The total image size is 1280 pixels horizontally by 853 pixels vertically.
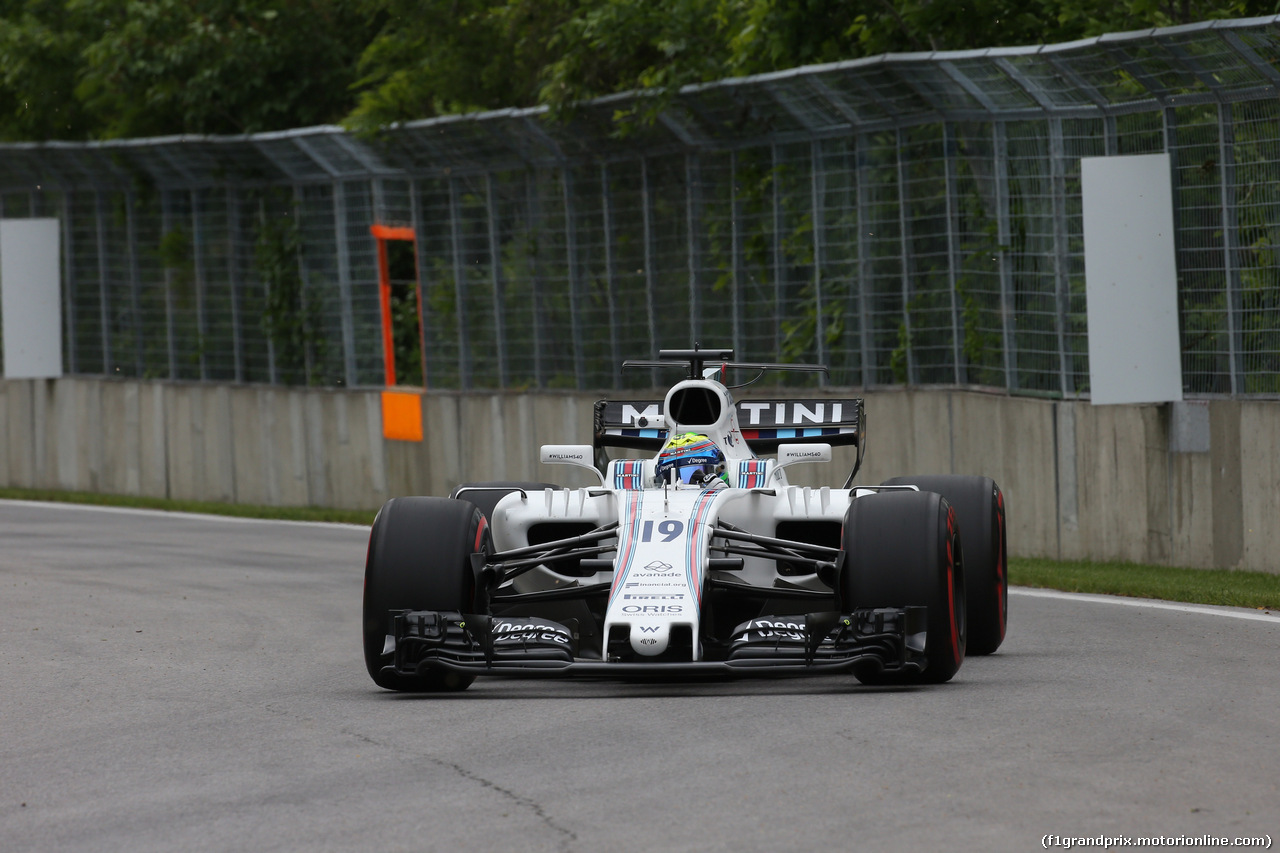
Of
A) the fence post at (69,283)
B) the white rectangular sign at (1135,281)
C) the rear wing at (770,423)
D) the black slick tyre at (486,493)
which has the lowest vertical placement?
the black slick tyre at (486,493)

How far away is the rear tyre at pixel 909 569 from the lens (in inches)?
332

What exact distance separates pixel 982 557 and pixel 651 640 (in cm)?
225

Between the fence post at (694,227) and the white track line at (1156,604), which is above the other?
the fence post at (694,227)

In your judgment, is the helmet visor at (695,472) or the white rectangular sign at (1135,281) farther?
the white rectangular sign at (1135,281)

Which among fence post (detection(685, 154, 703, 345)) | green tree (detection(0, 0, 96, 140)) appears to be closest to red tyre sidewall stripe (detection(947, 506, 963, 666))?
fence post (detection(685, 154, 703, 345))

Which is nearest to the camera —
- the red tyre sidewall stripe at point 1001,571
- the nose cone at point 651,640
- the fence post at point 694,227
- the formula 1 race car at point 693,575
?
the nose cone at point 651,640

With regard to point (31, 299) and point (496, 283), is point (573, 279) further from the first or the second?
point (31, 299)

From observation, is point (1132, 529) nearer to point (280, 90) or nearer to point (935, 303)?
point (935, 303)

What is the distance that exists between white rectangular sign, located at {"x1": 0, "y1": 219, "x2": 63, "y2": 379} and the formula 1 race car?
1711cm

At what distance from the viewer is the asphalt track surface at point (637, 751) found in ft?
19.7

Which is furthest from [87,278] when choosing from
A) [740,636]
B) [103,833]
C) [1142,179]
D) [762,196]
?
[103,833]

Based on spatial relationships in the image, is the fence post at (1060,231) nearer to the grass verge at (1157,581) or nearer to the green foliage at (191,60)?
the grass verge at (1157,581)

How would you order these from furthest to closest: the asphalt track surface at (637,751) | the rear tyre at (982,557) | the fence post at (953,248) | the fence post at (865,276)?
the fence post at (865,276)
the fence post at (953,248)
the rear tyre at (982,557)
the asphalt track surface at (637,751)

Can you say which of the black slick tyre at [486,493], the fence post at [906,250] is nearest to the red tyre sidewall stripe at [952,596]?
the black slick tyre at [486,493]
